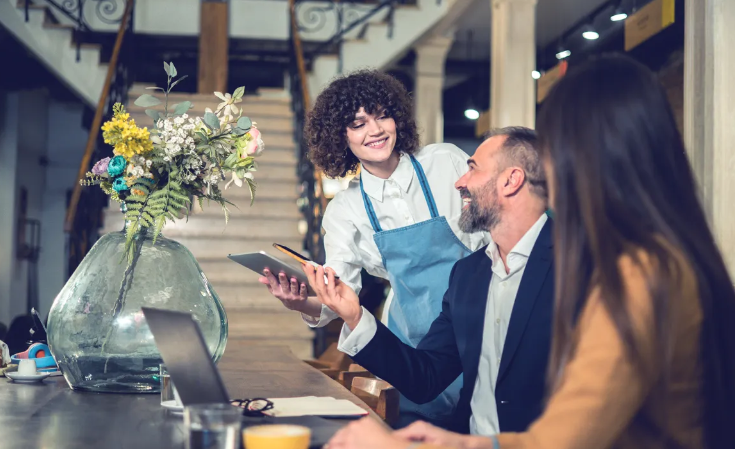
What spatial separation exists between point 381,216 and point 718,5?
210 centimetres

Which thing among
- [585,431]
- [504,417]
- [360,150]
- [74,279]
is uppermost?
[360,150]

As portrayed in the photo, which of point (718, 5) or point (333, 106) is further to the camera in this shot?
point (718, 5)

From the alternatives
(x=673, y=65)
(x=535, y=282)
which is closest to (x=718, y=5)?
(x=535, y=282)

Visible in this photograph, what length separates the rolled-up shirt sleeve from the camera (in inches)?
101

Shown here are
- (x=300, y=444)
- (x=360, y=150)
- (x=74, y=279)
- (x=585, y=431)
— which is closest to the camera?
(x=585, y=431)

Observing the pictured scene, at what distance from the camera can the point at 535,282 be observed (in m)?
1.72

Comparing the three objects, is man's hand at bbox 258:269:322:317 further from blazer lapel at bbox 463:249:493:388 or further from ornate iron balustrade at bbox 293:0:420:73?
ornate iron balustrade at bbox 293:0:420:73

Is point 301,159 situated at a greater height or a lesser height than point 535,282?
greater

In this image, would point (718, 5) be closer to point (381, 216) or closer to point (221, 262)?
point (381, 216)

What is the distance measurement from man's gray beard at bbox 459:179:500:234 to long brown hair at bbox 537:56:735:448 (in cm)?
78

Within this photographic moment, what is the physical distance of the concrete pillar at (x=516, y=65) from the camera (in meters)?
6.90

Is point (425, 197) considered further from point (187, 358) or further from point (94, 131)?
point (94, 131)

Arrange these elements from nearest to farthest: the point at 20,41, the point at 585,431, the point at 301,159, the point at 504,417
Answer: the point at 585,431 → the point at 504,417 → the point at 301,159 → the point at 20,41

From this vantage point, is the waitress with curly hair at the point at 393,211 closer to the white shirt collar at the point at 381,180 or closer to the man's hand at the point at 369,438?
the white shirt collar at the point at 381,180
